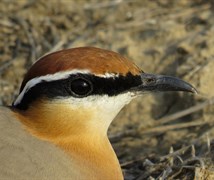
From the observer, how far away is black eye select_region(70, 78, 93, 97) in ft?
15.5

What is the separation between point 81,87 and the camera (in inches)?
187

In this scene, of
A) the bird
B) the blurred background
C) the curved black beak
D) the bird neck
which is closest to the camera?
the bird

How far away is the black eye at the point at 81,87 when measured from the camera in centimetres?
473

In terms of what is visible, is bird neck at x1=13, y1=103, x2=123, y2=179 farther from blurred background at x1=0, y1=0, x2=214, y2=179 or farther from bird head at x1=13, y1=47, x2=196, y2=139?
blurred background at x1=0, y1=0, x2=214, y2=179

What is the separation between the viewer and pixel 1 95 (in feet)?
23.3

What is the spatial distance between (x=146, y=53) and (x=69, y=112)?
2965mm

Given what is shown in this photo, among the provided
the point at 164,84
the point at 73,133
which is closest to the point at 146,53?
the point at 164,84

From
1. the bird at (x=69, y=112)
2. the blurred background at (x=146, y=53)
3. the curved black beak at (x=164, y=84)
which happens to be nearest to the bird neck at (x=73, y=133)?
the bird at (x=69, y=112)

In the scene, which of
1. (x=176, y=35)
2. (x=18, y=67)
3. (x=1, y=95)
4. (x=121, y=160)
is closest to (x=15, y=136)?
(x=121, y=160)

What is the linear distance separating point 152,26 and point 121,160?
7.31 ft

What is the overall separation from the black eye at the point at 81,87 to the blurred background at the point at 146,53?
1145mm

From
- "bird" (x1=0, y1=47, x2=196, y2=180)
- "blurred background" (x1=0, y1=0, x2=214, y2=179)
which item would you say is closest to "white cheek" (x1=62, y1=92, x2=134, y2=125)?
"bird" (x1=0, y1=47, x2=196, y2=180)

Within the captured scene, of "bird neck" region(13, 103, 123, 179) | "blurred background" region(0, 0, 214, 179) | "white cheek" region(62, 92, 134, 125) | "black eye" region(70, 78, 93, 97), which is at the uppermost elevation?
"blurred background" region(0, 0, 214, 179)

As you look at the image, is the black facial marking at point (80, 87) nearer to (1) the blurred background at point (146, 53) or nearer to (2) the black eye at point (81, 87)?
(2) the black eye at point (81, 87)
